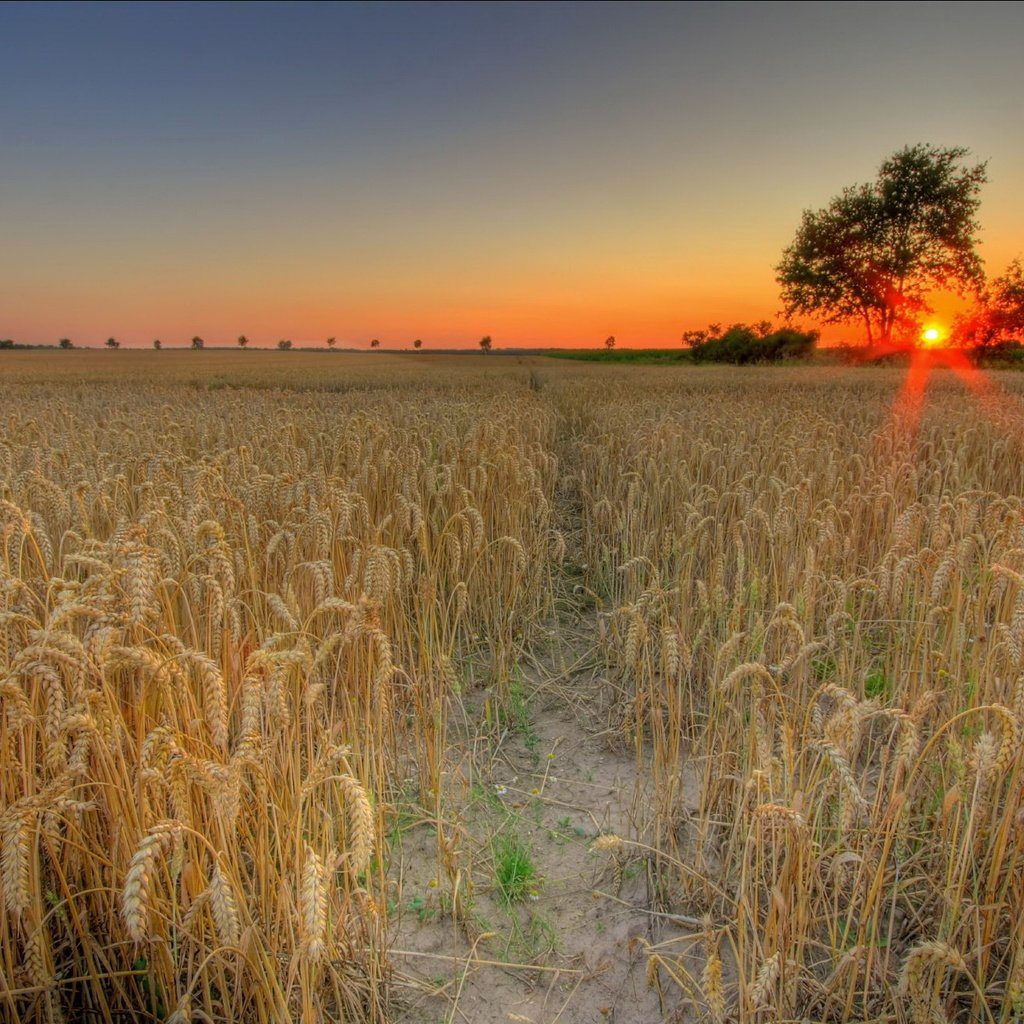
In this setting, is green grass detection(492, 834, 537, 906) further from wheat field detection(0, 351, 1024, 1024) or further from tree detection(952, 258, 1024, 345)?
tree detection(952, 258, 1024, 345)

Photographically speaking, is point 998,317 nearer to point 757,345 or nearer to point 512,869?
point 757,345

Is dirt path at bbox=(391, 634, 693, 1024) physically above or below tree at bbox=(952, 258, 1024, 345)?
below

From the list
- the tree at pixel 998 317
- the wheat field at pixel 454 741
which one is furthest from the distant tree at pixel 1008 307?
the wheat field at pixel 454 741

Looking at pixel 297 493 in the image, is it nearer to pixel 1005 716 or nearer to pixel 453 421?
pixel 1005 716

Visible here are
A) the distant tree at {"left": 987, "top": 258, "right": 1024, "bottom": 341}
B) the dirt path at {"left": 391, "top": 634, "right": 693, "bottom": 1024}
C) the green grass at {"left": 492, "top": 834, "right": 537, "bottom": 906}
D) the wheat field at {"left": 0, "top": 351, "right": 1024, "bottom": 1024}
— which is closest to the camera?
the wheat field at {"left": 0, "top": 351, "right": 1024, "bottom": 1024}

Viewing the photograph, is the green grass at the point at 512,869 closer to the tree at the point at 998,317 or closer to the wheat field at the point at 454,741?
the wheat field at the point at 454,741

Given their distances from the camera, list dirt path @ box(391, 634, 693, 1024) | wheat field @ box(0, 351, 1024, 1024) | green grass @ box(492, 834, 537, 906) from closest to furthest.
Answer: wheat field @ box(0, 351, 1024, 1024) → dirt path @ box(391, 634, 693, 1024) → green grass @ box(492, 834, 537, 906)

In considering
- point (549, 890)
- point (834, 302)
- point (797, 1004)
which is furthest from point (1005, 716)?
point (834, 302)

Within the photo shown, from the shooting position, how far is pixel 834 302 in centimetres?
3612

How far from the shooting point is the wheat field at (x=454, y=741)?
1.31m

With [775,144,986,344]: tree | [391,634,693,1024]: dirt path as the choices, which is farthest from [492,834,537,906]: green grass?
[775,144,986,344]: tree

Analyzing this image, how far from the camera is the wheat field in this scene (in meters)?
1.31

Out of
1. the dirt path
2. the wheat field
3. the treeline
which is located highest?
the treeline

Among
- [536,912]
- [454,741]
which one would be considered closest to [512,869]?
[536,912]
